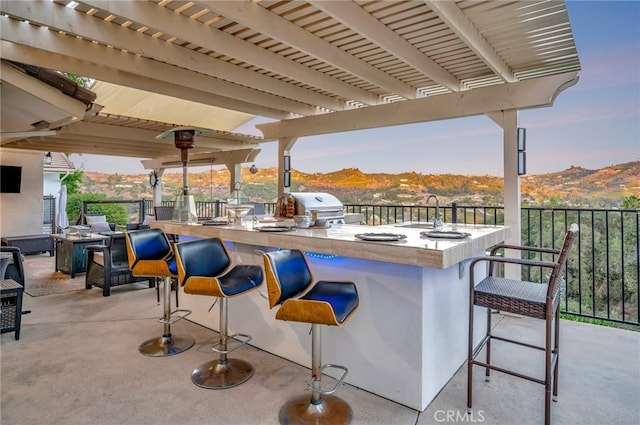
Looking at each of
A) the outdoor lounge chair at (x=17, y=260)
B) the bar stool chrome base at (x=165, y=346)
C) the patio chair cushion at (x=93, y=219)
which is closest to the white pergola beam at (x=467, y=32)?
the bar stool chrome base at (x=165, y=346)

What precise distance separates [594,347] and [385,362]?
200 cm

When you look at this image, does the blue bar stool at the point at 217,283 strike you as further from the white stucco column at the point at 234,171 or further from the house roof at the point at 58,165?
the house roof at the point at 58,165

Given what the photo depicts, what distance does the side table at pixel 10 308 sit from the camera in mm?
3017

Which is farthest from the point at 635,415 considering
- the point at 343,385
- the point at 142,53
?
the point at 142,53

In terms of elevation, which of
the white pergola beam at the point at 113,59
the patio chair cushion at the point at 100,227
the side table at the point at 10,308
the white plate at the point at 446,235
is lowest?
the side table at the point at 10,308

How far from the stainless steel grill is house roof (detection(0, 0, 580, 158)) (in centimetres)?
131

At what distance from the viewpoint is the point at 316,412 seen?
77.1 inches

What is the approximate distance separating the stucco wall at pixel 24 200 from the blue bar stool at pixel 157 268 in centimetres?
700

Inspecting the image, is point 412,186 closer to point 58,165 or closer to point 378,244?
point 378,244

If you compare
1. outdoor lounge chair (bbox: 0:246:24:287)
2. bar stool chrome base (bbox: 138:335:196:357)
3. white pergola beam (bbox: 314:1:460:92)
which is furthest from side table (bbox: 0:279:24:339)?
white pergola beam (bbox: 314:1:460:92)

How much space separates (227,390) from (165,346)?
89 centimetres

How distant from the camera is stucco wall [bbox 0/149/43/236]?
766 cm

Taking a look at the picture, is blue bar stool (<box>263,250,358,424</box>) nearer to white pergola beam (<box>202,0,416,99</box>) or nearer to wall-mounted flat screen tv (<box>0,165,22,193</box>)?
white pergola beam (<box>202,0,416,99</box>)

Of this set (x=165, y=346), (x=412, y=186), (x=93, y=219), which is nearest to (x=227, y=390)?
(x=165, y=346)
